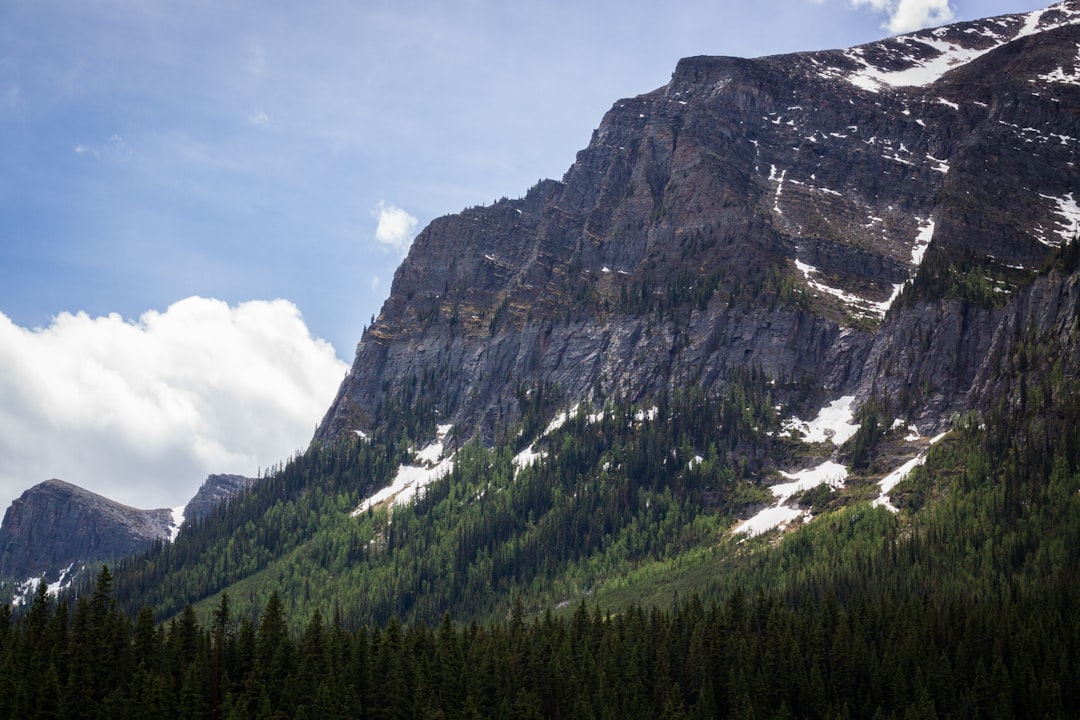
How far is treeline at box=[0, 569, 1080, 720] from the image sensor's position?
341 feet

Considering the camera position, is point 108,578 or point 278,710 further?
point 108,578

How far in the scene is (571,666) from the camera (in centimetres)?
12162

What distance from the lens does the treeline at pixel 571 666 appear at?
4087 inches

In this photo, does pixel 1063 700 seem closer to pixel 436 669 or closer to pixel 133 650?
pixel 436 669

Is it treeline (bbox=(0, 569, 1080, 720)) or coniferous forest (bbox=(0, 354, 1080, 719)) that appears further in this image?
coniferous forest (bbox=(0, 354, 1080, 719))

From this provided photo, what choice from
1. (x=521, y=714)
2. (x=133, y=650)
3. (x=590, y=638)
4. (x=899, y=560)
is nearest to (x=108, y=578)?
(x=133, y=650)

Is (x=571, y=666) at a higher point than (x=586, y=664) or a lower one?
higher

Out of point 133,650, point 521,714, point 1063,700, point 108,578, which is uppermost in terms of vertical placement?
point 108,578

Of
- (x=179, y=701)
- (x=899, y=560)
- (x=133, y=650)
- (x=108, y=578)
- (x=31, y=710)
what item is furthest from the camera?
(x=899, y=560)

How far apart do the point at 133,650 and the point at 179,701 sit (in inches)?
426

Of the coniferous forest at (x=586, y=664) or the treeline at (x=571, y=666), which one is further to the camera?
the coniferous forest at (x=586, y=664)

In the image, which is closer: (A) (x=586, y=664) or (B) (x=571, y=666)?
(B) (x=571, y=666)

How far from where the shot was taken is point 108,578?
116 metres

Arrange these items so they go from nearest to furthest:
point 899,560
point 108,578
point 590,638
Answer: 1. point 108,578
2. point 590,638
3. point 899,560
